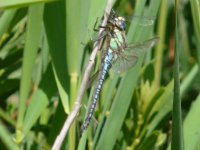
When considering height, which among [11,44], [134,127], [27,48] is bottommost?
[134,127]

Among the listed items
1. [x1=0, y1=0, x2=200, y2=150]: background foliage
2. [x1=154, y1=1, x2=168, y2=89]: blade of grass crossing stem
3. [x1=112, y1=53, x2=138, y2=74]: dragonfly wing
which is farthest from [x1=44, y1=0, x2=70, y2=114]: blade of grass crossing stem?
[x1=154, y1=1, x2=168, y2=89]: blade of grass crossing stem

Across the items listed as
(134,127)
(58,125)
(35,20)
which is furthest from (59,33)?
(134,127)

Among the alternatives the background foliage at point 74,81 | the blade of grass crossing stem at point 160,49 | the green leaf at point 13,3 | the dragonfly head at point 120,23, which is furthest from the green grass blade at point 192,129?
the blade of grass crossing stem at point 160,49

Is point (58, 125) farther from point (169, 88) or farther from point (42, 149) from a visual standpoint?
point (169, 88)

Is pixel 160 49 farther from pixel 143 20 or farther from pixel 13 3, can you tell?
pixel 13 3

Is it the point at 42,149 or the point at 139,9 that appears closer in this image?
the point at 139,9

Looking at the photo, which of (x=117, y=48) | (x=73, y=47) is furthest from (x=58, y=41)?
(x=117, y=48)

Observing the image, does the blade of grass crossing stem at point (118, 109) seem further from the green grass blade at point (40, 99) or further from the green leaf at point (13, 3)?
the green leaf at point (13, 3)
